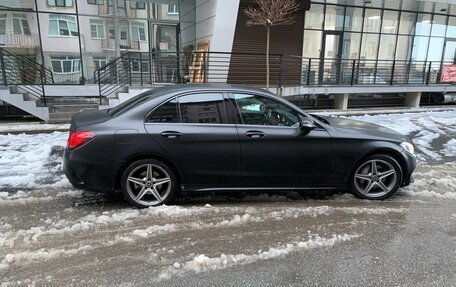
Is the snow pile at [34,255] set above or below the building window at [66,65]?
below

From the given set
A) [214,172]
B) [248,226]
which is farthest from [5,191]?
[248,226]

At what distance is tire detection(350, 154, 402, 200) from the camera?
5.02 metres

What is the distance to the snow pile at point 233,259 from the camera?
3303 millimetres

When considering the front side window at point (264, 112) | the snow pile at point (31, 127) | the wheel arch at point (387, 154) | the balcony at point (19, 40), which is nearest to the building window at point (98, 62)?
the balcony at point (19, 40)

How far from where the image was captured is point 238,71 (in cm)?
1443

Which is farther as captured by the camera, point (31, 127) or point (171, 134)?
point (31, 127)

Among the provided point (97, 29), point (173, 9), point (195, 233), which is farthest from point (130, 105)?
point (173, 9)

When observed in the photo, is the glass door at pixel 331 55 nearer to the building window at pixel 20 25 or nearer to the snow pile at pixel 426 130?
the snow pile at pixel 426 130

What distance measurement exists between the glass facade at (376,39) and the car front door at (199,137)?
11.6 metres

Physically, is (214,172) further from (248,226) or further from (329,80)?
(329,80)

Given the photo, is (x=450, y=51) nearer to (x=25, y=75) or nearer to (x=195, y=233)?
(x=25, y=75)

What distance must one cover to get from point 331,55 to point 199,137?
15.0m

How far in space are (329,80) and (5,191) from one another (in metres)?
14.1

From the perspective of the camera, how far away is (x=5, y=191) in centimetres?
519
